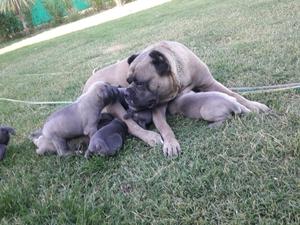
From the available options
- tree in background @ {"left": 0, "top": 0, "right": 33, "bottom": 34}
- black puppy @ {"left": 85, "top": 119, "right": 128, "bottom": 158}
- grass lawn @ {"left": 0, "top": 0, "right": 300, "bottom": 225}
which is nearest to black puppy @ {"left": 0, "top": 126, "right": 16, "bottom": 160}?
grass lawn @ {"left": 0, "top": 0, "right": 300, "bottom": 225}

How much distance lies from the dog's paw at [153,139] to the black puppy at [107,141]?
0.73 ft

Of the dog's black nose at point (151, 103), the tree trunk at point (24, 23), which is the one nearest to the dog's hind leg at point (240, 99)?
the dog's black nose at point (151, 103)

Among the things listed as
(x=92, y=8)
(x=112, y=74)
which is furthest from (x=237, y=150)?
(x=92, y=8)

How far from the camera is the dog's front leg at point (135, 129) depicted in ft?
11.8

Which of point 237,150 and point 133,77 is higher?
point 133,77

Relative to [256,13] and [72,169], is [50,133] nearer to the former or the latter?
[72,169]

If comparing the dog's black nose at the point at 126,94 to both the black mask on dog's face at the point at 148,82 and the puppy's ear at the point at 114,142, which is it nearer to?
the black mask on dog's face at the point at 148,82

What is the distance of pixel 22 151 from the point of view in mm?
4043

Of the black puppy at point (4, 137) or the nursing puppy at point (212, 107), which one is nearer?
the nursing puppy at point (212, 107)

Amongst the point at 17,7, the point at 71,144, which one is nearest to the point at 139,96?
the point at 71,144

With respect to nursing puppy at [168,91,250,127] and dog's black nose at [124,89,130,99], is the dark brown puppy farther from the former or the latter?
nursing puppy at [168,91,250,127]

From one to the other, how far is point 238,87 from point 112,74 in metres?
1.38

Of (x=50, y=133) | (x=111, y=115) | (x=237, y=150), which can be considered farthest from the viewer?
(x=111, y=115)

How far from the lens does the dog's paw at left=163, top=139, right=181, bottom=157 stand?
10.7ft
